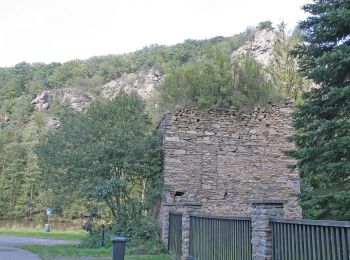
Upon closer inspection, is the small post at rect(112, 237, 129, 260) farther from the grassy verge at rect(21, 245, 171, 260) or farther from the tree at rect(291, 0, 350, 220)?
the tree at rect(291, 0, 350, 220)

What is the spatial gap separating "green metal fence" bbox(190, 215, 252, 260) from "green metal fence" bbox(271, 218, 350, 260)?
1066 mm

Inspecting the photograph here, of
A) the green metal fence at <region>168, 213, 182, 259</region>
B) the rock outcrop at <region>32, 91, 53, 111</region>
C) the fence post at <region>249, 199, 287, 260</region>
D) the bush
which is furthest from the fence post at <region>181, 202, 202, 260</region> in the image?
the rock outcrop at <region>32, 91, 53, 111</region>

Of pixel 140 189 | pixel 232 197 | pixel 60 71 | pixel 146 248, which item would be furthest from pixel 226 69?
pixel 60 71

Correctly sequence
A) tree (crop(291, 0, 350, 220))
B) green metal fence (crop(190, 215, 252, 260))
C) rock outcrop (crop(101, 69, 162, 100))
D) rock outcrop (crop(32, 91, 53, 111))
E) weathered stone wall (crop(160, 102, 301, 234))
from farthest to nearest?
rock outcrop (crop(32, 91, 53, 111)) → rock outcrop (crop(101, 69, 162, 100)) → weathered stone wall (crop(160, 102, 301, 234)) → tree (crop(291, 0, 350, 220)) → green metal fence (crop(190, 215, 252, 260))

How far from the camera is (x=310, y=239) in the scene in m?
5.99

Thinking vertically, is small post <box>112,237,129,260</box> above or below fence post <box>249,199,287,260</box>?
below

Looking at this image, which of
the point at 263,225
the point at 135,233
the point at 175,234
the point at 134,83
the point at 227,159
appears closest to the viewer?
the point at 263,225

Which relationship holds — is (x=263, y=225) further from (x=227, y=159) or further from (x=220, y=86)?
(x=220, y=86)

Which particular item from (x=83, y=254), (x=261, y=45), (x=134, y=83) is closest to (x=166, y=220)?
(x=83, y=254)

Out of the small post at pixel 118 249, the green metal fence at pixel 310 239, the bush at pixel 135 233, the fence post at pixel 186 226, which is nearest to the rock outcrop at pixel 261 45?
the bush at pixel 135 233

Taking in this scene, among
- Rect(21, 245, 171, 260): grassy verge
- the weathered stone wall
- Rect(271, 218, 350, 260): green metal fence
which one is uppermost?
the weathered stone wall

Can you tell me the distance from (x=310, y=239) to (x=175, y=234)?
7.52 metres

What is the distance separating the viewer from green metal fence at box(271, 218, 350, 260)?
17.2 ft

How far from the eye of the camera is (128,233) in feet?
52.7
